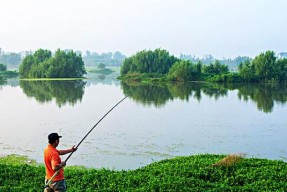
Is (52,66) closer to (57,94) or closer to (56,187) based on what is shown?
(57,94)

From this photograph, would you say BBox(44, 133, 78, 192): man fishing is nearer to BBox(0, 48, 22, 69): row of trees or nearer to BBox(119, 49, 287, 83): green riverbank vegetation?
BBox(119, 49, 287, 83): green riverbank vegetation

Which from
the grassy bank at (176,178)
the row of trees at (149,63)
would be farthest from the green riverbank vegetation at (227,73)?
the grassy bank at (176,178)

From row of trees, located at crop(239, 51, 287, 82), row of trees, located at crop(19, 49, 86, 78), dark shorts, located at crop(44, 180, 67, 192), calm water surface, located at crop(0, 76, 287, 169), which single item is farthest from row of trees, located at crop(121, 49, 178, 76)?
dark shorts, located at crop(44, 180, 67, 192)

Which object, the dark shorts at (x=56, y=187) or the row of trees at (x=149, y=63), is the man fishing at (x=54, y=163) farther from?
the row of trees at (x=149, y=63)

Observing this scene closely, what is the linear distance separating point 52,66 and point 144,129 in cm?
5589

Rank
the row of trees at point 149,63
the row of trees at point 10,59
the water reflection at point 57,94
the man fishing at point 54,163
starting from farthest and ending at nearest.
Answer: the row of trees at point 10,59
the row of trees at point 149,63
the water reflection at point 57,94
the man fishing at point 54,163

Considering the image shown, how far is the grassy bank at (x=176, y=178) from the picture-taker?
7.65 meters

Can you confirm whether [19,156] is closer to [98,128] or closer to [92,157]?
[92,157]

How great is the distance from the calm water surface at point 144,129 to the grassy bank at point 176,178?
3.28 meters

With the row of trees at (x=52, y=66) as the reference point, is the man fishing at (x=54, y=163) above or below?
below

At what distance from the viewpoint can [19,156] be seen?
13352 millimetres

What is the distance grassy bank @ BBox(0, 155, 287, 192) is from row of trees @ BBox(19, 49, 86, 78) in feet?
210

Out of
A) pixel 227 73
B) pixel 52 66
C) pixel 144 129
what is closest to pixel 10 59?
pixel 52 66

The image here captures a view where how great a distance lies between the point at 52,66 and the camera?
231 ft
